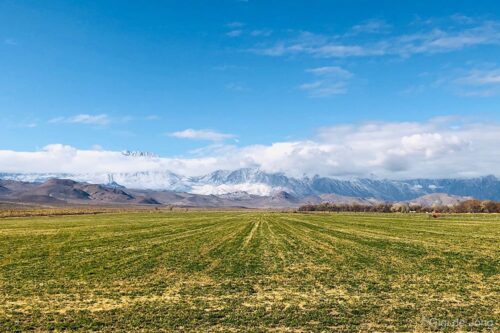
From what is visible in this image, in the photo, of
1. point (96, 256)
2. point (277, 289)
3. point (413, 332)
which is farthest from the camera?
point (96, 256)

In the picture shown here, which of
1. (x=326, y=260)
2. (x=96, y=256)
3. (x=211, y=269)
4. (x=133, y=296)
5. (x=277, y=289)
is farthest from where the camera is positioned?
(x=96, y=256)

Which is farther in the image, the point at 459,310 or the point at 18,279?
the point at 18,279

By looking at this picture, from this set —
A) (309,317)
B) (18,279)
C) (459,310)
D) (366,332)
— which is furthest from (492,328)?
(18,279)

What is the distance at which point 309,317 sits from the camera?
701 inches

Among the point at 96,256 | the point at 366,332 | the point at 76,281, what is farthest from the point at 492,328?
the point at 96,256

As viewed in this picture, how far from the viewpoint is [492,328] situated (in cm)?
1630

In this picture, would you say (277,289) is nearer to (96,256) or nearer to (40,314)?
(40,314)

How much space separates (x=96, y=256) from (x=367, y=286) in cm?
2272

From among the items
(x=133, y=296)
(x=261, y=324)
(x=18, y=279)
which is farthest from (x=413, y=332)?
(x=18, y=279)

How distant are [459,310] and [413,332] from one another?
4.11 m

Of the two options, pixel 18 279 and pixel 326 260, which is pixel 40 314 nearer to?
pixel 18 279

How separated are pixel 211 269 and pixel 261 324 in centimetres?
1261

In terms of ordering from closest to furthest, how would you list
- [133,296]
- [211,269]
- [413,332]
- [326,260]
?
[413,332]
[133,296]
[211,269]
[326,260]

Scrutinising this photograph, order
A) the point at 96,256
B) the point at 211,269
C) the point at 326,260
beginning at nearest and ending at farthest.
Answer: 1. the point at 211,269
2. the point at 326,260
3. the point at 96,256
